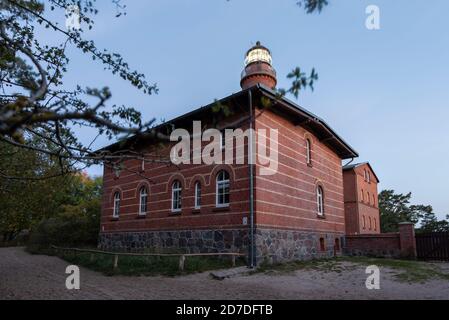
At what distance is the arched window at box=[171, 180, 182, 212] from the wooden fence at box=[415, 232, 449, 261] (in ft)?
42.2

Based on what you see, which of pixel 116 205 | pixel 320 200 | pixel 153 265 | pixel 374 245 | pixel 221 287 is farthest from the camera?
pixel 116 205

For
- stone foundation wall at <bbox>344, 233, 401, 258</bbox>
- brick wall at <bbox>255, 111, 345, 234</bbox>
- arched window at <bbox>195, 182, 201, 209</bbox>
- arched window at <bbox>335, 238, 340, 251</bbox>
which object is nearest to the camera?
brick wall at <bbox>255, 111, 345, 234</bbox>

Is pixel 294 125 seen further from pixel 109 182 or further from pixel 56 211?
pixel 56 211

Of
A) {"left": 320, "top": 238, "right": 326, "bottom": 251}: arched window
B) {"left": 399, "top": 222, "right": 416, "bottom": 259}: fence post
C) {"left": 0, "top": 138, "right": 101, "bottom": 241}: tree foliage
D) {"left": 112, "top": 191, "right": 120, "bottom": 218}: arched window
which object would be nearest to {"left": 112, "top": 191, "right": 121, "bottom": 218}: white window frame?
{"left": 112, "top": 191, "right": 120, "bottom": 218}: arched window

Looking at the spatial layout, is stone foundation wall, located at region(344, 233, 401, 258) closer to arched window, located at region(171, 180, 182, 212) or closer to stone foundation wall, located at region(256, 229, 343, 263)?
stone foundation wall, located at region(256, 229, 343, 263)

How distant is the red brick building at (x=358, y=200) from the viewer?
26.5 metres

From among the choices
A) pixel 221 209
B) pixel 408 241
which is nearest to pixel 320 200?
pixel 408 241

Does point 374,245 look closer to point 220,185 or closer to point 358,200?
point 358,200

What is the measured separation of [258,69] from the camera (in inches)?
821

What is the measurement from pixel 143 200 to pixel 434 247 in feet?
51.2

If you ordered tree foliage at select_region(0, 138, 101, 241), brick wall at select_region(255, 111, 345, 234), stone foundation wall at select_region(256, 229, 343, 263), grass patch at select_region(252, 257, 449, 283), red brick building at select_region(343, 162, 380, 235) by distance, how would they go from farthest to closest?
red brick building at select_region(343, 162, 380, 235) → brick wall at select_region(255, 111, 345, 234) → stone foundation wall at select_region(256, 229, 343, 263) → tree foliage at select_region(0, 138, 101, 241) → grass patch at select_region(252, 257, 449, 283)

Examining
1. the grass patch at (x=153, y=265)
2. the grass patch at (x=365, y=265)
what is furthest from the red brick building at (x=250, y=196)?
the grass patch at (x=153, y=265)

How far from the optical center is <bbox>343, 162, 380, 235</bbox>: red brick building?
2653 cm
